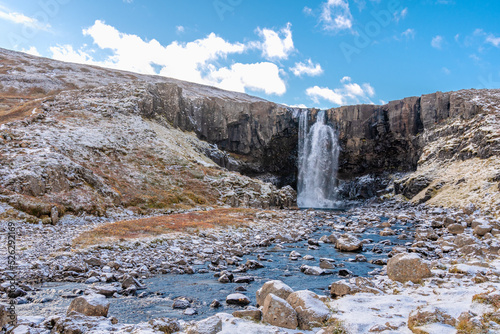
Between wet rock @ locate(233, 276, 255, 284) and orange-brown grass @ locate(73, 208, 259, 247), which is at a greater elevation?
orange-brown grass @ locate(73, 208, 259, 247)

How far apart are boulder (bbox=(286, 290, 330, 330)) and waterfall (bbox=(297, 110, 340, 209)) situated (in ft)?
223

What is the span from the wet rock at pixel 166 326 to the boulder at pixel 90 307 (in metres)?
1.56

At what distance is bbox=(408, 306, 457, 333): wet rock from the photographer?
5.76 meters

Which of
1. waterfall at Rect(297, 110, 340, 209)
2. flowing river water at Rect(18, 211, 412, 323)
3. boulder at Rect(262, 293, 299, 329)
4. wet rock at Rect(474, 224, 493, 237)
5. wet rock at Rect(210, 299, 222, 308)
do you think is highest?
waterfall at Rect(297, 110, 340, 209)

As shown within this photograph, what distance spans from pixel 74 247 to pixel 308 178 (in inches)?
2568

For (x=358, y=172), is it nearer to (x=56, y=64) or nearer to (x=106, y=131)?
(x=106, y=131)

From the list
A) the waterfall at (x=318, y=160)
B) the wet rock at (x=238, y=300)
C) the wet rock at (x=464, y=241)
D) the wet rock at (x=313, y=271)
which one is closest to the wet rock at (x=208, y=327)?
the wet rock at (x=238, y=300)

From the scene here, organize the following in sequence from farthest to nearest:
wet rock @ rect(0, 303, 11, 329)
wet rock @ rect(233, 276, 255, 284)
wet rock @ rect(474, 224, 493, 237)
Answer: wet rock @ rect(474, 224, 493, 237), wet rock @ rect(233, 276, 255, 284), wet rock @ rect(0, 303, 11, 329)

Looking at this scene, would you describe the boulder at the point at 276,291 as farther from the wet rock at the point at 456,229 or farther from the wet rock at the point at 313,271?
the wet rock at the point at 456,229

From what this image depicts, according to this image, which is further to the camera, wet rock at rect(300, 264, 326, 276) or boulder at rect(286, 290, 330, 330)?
wet rock at rect(300, 264, 326, 276)

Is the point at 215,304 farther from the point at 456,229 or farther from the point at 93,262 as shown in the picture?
the point at 456,229

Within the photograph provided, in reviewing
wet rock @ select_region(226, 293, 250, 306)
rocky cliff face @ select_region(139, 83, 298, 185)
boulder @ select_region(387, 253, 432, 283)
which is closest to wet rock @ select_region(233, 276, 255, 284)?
wet rock @ select_region(226, 293, 250, 306)

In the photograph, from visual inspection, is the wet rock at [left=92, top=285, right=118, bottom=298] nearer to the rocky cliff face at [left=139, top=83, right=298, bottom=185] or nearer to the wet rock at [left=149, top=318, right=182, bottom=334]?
the wet rock at [left=149, top=318, right=182, bottom=334]

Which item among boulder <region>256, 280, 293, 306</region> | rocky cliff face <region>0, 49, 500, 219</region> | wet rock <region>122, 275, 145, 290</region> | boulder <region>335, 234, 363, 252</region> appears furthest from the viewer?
rocky cliff face <region>0, 49, 500, 219</region>
